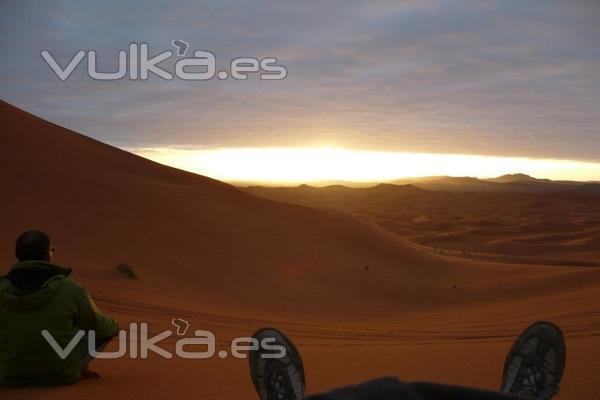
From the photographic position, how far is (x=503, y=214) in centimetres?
5331

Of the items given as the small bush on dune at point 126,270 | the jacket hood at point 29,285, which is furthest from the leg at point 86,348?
the small bush on dune at point 126,270

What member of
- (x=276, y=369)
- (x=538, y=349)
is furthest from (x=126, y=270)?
(x=538, y=349)

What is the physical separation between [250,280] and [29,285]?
388 inches

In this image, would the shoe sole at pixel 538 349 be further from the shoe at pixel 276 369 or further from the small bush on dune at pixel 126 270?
the small bush on dune at pixel 126 270

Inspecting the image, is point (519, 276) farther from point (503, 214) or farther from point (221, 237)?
point (503, 214)

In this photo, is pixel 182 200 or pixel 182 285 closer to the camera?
pixel 182 285

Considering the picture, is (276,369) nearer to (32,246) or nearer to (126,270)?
(32,246)

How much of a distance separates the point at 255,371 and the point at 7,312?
5.73 feet

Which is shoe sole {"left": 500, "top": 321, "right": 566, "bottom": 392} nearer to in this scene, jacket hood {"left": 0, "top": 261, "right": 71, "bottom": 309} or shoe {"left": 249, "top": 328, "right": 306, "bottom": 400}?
shoe {"left": 249, "top": 328, "right": 306, "bottom": 400}

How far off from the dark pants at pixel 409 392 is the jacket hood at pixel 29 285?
2.51 meters

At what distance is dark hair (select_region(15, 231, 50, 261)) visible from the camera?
3.88 metres

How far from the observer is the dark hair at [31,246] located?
388 centimetres

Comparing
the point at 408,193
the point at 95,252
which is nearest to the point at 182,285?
the point at 95,252

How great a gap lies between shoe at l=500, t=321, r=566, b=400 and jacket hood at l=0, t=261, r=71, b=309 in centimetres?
298
